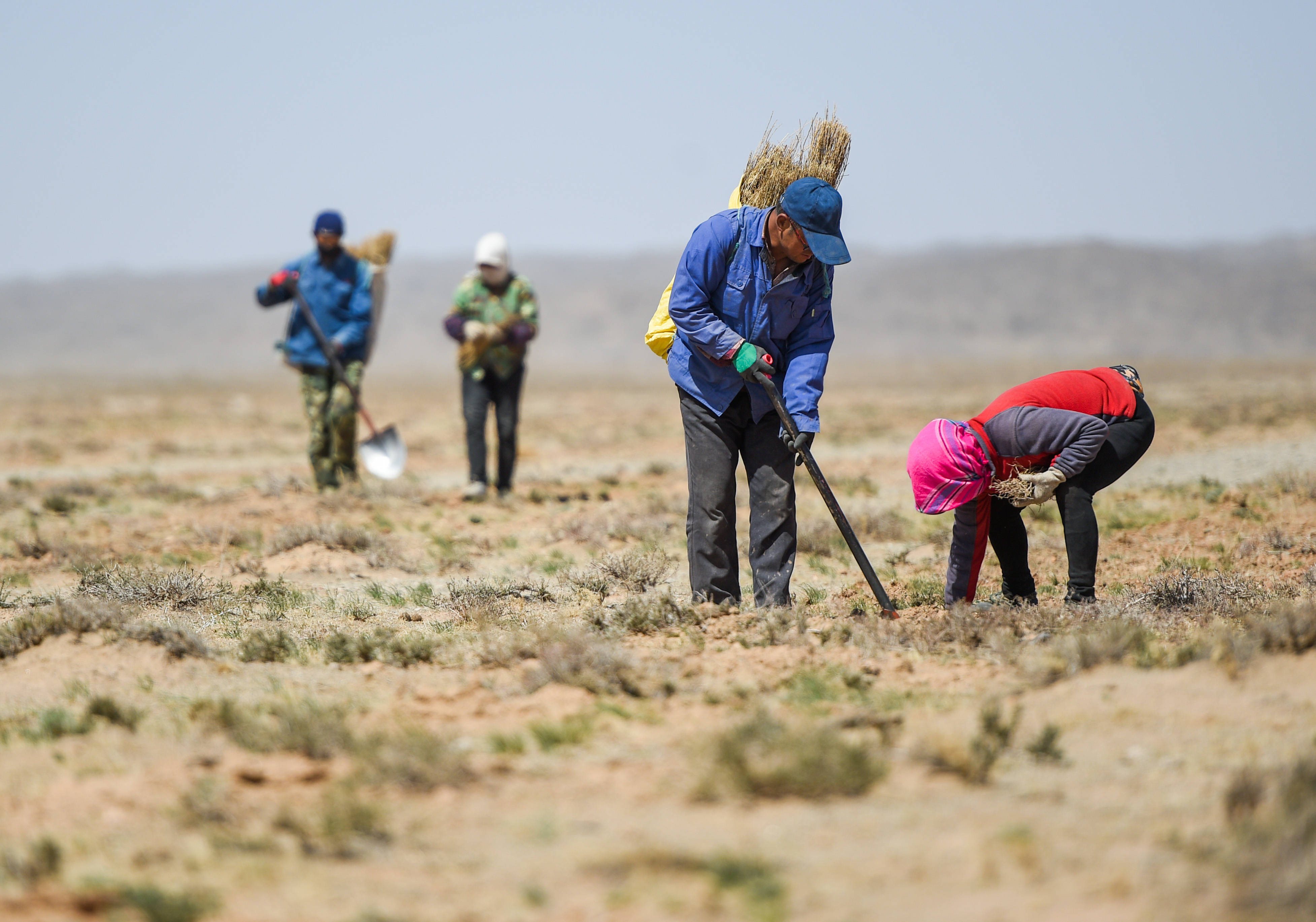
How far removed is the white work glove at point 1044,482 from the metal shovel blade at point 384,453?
6.90 metres

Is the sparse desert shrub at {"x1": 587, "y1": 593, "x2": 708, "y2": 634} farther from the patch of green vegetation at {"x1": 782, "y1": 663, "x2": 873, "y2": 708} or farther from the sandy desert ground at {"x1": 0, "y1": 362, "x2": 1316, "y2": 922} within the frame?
the patch of green vegetation at {"x1": 782, "y1": 663, "x2": 873, "y2": 708}

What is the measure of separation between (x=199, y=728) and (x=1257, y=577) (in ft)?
17.2

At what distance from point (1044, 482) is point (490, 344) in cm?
574

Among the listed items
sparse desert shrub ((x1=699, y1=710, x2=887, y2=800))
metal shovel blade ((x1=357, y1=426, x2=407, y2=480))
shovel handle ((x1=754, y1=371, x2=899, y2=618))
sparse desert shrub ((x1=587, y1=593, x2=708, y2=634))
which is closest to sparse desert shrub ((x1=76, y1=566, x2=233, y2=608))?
sparse desert shrub ((x1=587, y1=593, x2=708, y2=634))

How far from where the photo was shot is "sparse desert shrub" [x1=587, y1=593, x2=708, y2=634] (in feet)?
16.8

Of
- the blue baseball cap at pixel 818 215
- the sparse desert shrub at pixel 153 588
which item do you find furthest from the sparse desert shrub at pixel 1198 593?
the sparse desert shrub at pixel 153 588

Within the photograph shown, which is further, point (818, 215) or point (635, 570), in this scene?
point (635, 570)

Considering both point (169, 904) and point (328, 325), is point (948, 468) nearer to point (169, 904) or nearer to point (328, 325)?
point (169, 904)

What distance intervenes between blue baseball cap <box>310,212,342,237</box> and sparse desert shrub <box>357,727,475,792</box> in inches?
278

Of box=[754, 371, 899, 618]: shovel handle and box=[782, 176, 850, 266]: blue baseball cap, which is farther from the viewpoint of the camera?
box=[754, 371, 899, 618]: shovel handle

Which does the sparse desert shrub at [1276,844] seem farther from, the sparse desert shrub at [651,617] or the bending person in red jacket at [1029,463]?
the sparse desert shrub at [651,617]

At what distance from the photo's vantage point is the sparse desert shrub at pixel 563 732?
3.64 meters

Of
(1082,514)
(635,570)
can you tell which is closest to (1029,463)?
(1082,514)

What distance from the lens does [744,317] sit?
5.25 metres
